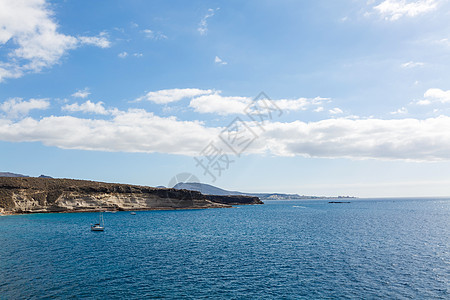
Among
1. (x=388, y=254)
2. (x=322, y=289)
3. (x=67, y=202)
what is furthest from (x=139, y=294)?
(x=67, y=202)

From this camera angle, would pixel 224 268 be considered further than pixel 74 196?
No

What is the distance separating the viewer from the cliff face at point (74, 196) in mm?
137000

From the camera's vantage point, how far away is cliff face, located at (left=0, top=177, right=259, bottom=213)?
449 ft

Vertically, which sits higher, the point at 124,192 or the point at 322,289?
the point at 124,192

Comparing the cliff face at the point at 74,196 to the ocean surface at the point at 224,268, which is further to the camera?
the cliff face at the point at 74,196

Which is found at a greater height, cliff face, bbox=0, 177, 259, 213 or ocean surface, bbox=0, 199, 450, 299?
cliff face, bbox=0, 177, 259, 213

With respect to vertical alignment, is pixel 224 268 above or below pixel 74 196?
below

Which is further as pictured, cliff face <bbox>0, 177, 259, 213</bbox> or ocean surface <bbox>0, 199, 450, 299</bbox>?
cliff face <bbox>0, 177, 259, 213</bbox>

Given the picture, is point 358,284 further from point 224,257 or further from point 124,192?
point 124,192

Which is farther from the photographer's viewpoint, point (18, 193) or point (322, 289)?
point (18, 193)

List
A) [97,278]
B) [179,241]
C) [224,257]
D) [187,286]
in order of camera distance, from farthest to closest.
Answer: [179,241], [224,257], [97,278], [187,286]

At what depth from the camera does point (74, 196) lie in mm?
151125

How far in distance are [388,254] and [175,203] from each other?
6051 inches

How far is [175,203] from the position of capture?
18888 cm
